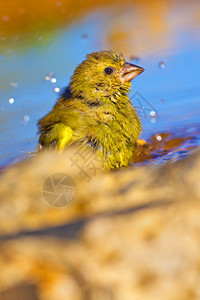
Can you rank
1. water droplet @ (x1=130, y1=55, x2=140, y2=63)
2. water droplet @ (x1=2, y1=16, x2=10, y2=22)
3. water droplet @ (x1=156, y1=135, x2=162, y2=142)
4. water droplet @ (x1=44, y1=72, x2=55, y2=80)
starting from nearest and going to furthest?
1. water droplet @ (x1=156, y1=135, x2=162, y2=142)
2. water droplet @ (x1=44, y1=72, x2=55, y2=80)
3. water droplet @ (x1=130, y1=55, x2=140, y2=63)
4. water droplet @ (x1=2, y1=16, x2=10, y2=22)

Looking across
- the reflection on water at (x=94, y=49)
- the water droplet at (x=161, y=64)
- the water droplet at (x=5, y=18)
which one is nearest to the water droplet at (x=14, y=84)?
the reflection on water at (x=94, y=49)

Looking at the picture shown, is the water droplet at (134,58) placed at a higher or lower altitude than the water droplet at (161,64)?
higher

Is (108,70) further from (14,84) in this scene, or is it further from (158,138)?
(14,84)

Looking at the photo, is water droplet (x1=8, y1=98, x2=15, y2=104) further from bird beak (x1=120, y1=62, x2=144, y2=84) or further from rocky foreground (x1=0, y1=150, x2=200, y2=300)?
rocky foreground (x1=0, y1=150, x2=200, y2=300)

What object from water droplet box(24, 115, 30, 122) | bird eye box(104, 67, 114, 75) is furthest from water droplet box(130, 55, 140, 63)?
bird eye box(104, 67, 114, 75)

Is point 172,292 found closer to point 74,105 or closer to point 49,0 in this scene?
point 74,105

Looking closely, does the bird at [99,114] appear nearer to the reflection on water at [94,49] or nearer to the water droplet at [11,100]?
the reflection on water at [94,49]

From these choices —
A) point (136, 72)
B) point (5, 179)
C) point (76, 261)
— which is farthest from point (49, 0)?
point (76, 261)

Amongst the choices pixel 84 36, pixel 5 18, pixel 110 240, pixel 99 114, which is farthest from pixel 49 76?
pixel 110 240
